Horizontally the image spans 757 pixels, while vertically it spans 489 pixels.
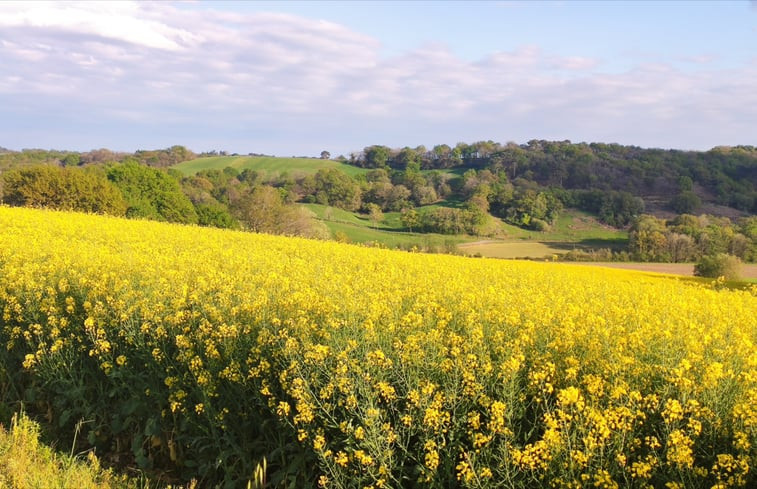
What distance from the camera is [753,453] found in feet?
9.71

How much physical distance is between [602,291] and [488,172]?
99293 mm

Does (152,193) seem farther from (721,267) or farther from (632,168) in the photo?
(632,168)

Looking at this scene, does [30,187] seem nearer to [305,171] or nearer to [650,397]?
[650,397]

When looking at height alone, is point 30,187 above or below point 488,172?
below

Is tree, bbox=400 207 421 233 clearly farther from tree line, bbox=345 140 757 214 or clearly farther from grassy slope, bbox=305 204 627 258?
tree line, bbox=345 140 757 214

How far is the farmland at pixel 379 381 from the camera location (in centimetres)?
318

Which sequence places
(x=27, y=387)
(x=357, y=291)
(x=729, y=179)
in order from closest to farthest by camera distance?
(x=357, y=291)
(x=27, y=387)
(x=729, y=179)

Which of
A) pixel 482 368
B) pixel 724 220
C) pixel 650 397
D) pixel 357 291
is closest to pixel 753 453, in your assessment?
pixel 650 397

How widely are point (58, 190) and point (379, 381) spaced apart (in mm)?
42305

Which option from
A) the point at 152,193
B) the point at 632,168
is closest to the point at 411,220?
the point at 152,193

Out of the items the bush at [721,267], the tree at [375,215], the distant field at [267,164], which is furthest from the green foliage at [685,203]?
the distant field at [267,164]

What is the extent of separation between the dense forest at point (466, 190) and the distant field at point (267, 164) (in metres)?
4.72

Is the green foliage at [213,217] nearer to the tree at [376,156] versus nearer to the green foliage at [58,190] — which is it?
the green foliage at [58,190]

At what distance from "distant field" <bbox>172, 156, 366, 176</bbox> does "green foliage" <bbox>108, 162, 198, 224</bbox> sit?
58459 millimetres
